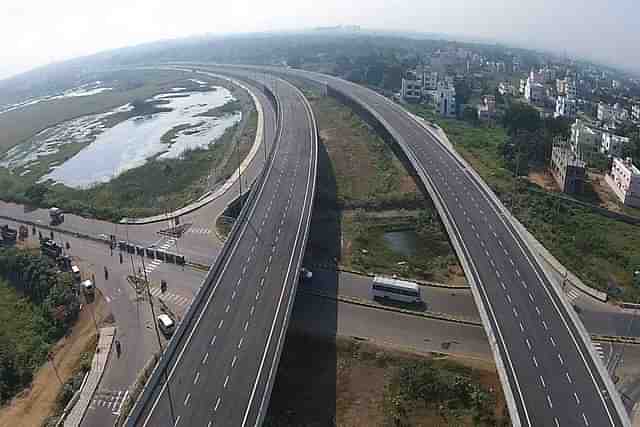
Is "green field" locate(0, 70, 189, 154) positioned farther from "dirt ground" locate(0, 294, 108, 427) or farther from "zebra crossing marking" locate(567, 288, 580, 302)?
"zebra crossing marking" locate(567, 288, 580, 302)

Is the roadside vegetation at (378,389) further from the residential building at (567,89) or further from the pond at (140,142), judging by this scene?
the residential building at (567,89)

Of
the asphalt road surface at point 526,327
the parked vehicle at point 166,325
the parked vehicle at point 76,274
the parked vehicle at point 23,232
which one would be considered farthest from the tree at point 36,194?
the asphalt road surface at point 526,327

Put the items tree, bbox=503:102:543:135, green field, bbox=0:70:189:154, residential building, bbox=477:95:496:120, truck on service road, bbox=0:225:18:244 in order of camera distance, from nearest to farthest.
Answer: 1. truck on service road, bbox=0:225:18:244
2. tree, bbox=503:102:543:135
3. residential building, bbox=477:95:496:120
4. green field, bbox=0:70:189:154

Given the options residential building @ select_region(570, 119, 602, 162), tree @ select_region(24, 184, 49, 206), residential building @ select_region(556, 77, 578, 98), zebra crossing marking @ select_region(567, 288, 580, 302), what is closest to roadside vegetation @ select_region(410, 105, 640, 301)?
zebra crossing marking @ select_region(567, 288, 580, 302)

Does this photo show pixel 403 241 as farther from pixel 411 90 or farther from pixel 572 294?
pixel 411 90

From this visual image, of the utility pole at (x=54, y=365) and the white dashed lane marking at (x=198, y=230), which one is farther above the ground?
the white dashed lane marking at (x=198, y=230)

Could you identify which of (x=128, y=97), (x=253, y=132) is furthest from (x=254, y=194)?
(x=128, y=97)

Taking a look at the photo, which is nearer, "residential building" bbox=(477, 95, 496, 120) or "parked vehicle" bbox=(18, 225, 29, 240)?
"parked vehicle" bbox=(18, 225, 29, 240)

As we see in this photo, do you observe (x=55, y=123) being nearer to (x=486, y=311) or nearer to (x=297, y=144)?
(x=297, y=144)
